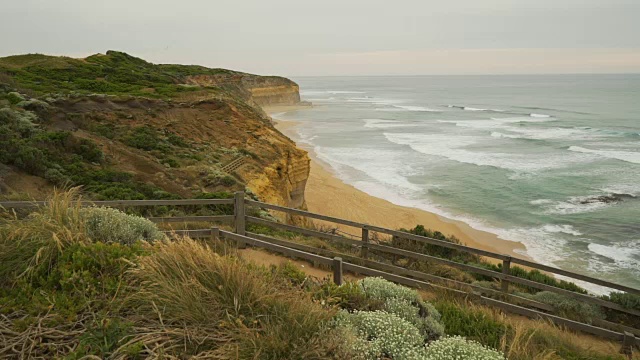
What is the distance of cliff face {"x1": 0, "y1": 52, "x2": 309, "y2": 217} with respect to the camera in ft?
38.2

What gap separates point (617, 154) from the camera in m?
36.2

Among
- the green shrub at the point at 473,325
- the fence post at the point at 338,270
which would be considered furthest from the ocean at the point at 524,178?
the fence post at the point at 338,270

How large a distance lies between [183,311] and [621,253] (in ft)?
62.2

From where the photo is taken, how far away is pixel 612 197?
79.5 feet

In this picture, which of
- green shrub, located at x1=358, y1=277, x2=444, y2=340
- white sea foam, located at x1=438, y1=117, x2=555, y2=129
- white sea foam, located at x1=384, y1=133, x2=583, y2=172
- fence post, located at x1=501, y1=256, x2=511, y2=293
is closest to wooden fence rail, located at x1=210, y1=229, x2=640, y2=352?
fence post, located at x1=501, y1=256, x2=511, y2=293

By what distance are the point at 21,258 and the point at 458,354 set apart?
12.3 feet

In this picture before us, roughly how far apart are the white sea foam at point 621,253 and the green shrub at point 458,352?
16048 mm

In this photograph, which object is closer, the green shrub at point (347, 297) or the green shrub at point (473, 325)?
the green shrub at point (347, 297)

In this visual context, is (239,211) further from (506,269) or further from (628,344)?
(628,344)

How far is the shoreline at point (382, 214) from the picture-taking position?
710 inches

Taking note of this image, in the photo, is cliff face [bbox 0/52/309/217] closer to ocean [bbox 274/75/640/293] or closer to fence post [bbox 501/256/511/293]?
fence post [bbox 501/256/511/293]

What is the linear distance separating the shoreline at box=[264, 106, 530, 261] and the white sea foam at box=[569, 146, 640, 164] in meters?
22.6

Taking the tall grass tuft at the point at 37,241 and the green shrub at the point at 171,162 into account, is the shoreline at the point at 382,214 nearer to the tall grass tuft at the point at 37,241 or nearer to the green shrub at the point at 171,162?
the green shrub at the point at 171,162

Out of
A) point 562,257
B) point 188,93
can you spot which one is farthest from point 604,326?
point 188,93
